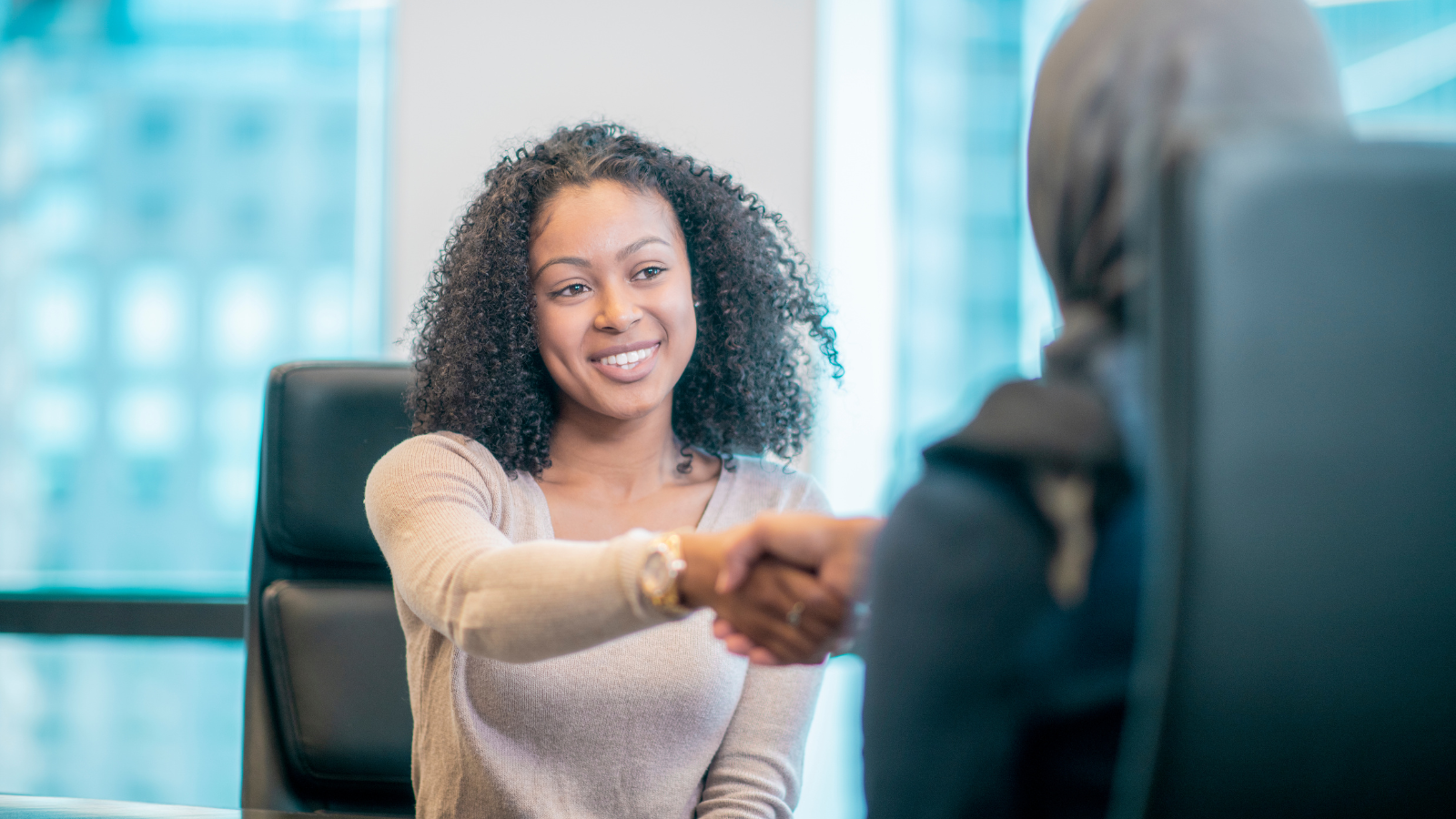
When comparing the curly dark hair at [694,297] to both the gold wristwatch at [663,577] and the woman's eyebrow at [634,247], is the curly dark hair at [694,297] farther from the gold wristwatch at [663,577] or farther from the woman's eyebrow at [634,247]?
the gold wristwatch at [663,577]

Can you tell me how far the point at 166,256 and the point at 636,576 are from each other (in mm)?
2161

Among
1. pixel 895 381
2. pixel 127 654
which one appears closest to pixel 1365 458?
pixel 895 381

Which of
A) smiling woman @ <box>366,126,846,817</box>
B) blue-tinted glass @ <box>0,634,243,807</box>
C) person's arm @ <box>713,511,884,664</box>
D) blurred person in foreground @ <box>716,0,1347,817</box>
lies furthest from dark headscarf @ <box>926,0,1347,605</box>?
blue-tinted glass @ <box>0,634,243,807</box>

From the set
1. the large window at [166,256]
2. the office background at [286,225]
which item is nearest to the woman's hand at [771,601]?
the office background at [286,225]

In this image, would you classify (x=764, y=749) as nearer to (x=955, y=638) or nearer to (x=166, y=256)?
(x=955, y=638)

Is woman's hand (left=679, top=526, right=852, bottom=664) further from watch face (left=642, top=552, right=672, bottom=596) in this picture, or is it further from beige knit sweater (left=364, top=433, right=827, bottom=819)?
beige knit sweater (left=364, top=433, right=827, bottom=819)

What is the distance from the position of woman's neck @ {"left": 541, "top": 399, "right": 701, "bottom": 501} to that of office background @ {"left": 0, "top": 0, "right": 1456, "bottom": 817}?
781mm

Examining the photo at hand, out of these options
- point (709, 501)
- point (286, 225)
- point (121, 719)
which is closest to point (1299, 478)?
point (709, 501)

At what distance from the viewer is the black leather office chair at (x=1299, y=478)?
1.12 feet

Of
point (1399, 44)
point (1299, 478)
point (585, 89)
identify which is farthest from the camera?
point (585, 89)

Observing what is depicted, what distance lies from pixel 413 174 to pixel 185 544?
3.52 feet

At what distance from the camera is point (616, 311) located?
1.18m

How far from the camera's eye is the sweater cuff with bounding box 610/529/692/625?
30.2 inches

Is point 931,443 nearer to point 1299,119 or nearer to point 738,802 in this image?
point 1299,119
